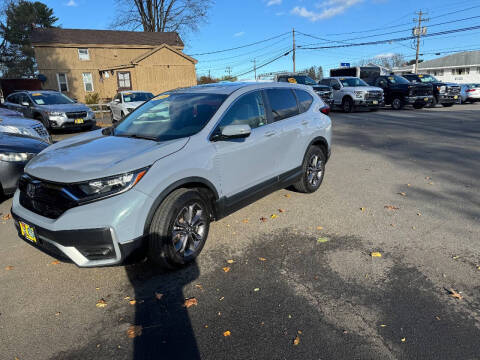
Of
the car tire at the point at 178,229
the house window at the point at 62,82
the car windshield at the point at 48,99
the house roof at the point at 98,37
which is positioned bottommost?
the car tire at the point at 178,229

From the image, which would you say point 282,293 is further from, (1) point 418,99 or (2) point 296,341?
(1) point 418,99

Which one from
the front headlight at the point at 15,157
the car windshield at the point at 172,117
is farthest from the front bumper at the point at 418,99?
the front headlight at the point at 15,157

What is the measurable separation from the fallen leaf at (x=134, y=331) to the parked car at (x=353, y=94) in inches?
681

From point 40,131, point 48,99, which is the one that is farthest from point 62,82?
point 40,131

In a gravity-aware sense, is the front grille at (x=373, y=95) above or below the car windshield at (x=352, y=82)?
below

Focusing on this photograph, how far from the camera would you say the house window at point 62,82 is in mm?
28422

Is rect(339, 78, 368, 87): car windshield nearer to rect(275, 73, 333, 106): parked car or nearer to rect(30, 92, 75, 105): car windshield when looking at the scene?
rect(275, 73, 333, 106): parked car

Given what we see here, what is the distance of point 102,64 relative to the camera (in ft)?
98.7

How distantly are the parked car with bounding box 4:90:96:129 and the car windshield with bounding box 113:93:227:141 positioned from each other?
9.17m

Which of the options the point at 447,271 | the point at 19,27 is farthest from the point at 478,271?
the point at 19,27

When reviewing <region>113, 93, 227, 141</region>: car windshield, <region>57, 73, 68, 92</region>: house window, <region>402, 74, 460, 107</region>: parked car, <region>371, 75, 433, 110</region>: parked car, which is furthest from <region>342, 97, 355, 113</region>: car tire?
<region>57, 73, 68, 92</region>: house window

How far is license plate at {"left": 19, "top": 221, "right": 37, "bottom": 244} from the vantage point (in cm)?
296

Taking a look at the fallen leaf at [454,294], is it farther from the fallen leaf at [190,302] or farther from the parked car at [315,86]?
the parked car at [315,86]

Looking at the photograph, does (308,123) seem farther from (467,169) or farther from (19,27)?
(19,27)
